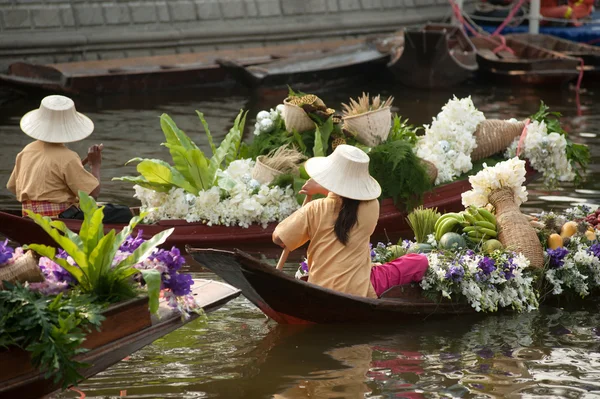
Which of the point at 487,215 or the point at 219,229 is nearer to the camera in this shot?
the point at 487,215

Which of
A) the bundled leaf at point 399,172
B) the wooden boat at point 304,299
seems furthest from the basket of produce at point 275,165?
the wooden boat at point 304,299

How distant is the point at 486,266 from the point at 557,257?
0.70 m

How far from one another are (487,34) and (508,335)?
47.3ft

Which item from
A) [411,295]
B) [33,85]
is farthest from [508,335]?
[33,85]

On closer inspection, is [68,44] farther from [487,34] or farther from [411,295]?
[411,295]

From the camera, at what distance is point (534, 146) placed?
389 inches

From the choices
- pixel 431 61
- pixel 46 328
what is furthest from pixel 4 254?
pixel 431 61

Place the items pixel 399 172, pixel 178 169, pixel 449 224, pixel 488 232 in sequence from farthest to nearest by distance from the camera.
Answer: pixel 399 172, pixel 178 169, pixel 449 224, pixel 488 232

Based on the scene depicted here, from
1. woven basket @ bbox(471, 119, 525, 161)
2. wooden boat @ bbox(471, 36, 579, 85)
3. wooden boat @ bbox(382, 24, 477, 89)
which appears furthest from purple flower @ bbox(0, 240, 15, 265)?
wooden boat @ bbox(471, 36, 579, 85)

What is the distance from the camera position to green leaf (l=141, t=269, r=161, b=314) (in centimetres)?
496

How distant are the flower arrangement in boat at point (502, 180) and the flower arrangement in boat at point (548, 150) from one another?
221 cm

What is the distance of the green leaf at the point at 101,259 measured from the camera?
5000 mm

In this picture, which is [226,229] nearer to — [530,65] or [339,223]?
[339,223]

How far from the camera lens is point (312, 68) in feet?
58.5
